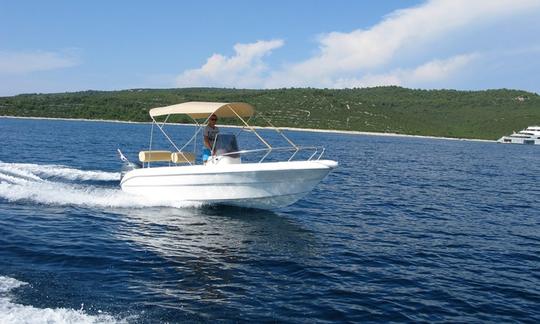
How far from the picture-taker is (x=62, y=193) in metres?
18.4

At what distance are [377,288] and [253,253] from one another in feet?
10.8

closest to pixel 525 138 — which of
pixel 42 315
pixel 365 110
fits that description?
pixel 365 110

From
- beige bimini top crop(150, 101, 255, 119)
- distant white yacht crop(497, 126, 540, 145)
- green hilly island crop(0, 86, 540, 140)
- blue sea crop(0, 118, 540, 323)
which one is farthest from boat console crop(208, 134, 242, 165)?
distant white yacht crop(497, 126, 540, 145)

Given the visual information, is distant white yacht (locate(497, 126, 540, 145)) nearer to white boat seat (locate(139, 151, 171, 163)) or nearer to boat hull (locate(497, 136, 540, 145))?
boat hull (locate(497, 136, 540, 145))

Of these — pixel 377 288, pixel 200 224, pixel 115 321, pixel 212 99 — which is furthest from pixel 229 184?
pixel 212 99

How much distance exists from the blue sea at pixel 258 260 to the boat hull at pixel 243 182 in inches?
18.5

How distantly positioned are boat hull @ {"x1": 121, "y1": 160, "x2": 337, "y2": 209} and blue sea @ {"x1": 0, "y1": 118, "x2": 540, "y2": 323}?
47cm

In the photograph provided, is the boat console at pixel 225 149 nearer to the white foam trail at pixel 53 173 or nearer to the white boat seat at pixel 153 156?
the white boat seat at pixel 153 156

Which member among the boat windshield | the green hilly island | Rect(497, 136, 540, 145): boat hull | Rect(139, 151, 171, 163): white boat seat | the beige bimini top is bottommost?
Rect(139, 151, 171, 163): white boat seat

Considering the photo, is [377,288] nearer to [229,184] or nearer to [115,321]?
[115,321]

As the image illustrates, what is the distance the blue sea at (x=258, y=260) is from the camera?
28.5 feet

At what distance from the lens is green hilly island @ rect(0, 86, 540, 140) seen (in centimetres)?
13400

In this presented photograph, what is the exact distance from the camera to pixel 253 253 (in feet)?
39.9

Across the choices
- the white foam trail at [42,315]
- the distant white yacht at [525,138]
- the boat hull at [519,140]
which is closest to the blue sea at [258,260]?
the white foam trail at [42,315]
